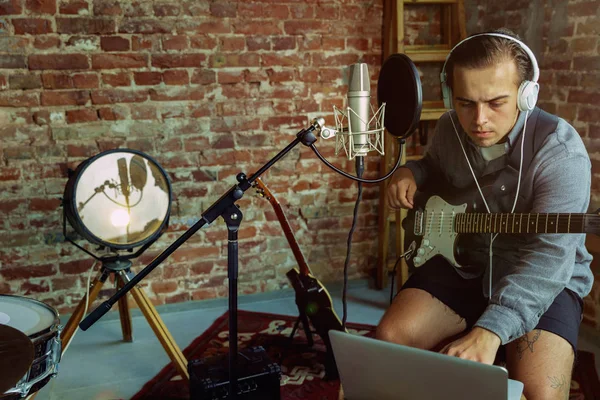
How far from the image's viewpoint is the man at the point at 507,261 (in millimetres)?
1490

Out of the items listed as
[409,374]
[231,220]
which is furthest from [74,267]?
[409,374]

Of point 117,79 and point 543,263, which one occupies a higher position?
point 117,79

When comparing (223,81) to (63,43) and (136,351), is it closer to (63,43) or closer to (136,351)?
(63,43)

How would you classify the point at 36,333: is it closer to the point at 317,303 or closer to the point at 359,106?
the point at 359,106

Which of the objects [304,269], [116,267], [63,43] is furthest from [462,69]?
[63,43]

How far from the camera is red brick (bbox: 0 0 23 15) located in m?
2.56

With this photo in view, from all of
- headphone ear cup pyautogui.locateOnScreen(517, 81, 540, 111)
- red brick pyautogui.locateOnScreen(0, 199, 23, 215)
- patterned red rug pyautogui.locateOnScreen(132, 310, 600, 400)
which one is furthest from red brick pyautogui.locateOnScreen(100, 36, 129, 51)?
headphone ear cup pyautogui.locateOnScreen(517, 81, 540, 111)

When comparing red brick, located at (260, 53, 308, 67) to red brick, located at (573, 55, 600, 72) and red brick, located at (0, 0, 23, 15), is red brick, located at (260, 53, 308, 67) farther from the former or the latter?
red brick, located at (573, 55, 600, 72)

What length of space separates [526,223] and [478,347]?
380mm

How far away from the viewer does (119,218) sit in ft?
7.48

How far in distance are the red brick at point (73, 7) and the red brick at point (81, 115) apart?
43 centimetres

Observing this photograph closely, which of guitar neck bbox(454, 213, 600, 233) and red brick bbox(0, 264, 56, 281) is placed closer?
guitar neck bbox(454, 213, 600, 233)

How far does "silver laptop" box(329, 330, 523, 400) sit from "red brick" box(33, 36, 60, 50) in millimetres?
2042

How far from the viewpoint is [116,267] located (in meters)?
2.27
